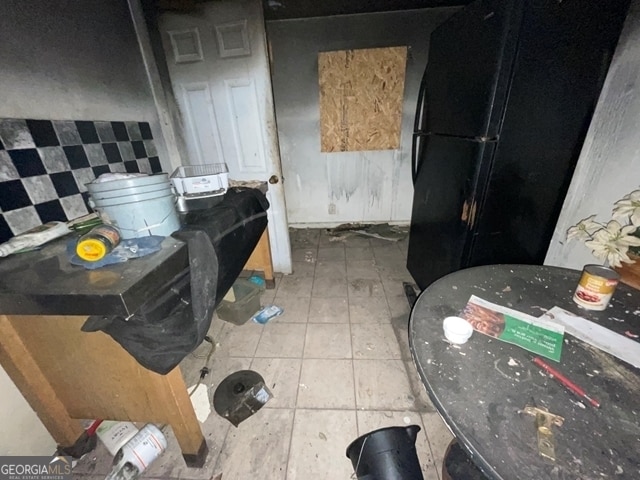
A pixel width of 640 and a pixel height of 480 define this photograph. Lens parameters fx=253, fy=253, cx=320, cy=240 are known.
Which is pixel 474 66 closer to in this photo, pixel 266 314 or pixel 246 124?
pixel 246 124

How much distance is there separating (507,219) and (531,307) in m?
0.70

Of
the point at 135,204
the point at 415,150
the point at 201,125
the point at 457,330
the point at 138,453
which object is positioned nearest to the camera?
the point at 457,330

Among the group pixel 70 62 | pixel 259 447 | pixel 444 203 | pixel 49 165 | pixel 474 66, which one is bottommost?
pixel 259 447

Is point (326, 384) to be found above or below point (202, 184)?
below

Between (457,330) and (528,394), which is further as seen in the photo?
(457,330)

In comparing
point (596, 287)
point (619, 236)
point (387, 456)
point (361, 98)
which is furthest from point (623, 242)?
point (361, 98)

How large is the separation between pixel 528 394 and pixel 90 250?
48.7 inches

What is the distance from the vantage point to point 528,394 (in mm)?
547

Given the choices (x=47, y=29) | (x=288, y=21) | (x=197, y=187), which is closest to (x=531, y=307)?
(x=197, y=187)

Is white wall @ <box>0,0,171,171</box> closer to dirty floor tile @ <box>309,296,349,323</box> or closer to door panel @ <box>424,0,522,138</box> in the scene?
dirty floor tile @ <box>309,296,349,323</box>

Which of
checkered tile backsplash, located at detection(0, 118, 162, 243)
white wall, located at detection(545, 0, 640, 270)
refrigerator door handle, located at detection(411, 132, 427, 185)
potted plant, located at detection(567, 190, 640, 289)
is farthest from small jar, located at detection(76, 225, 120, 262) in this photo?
white wall, located at detection(545, 0, 640, 270)

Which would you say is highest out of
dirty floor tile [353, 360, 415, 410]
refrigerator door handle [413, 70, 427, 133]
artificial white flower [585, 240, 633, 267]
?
refrigerator door handle [413, 70, 427, 133]

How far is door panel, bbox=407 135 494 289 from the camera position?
1.24 metres

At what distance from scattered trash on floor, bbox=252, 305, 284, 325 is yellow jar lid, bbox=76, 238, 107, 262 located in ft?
3.69
